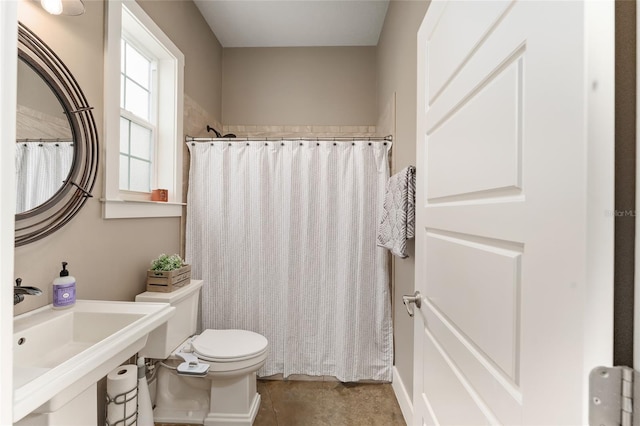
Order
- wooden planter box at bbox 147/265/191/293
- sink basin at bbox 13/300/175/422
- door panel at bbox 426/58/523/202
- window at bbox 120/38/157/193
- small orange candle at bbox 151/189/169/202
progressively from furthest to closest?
1. small orange candle at bbox 151/189/169/202
2. window at bbox 120/38/157/193
3. wooden planter box at bbox 147/265/191/293
4. sink basin at bbox 13/300/175/422
5. door panel at bbox 426/58/523/202

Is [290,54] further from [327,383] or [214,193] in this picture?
[327,383]

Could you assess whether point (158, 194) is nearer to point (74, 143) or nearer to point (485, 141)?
point (74, 143)

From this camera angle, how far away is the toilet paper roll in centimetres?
136

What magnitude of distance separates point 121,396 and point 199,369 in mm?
360

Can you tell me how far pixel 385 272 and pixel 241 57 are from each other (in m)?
2.47

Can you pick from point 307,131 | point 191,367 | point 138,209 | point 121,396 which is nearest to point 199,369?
point 191,367

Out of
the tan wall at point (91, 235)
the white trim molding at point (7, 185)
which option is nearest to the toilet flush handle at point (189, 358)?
the tan wall at point (91, 235)

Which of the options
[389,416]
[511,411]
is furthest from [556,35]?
[389,416]

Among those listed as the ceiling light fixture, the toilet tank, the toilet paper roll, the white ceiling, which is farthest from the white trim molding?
the white ceiling

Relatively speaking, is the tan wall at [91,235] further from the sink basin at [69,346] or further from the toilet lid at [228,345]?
the toilet lid at [228,345]

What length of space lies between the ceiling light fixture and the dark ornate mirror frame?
0.36ft

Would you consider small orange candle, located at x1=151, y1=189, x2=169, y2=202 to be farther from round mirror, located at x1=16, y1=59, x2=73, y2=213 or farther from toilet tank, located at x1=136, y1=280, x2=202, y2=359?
round mirror, located at x1=16, y1=59, x2=73, y2=213

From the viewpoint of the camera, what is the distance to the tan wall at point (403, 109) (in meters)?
1.72

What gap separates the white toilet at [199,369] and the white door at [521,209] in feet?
3.78
